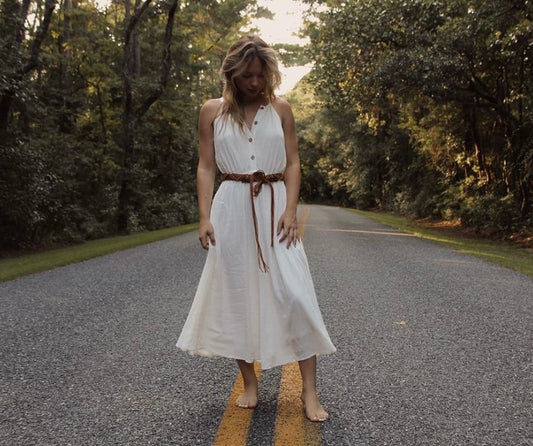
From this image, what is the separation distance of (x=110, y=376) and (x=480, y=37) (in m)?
13.6

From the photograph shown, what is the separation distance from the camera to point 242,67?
273 cm

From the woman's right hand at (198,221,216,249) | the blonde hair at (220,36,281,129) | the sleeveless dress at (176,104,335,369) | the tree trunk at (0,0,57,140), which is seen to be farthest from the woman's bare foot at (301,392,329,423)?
the tree trunk at (0,0,57,140)

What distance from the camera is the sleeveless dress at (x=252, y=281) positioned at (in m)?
2.73

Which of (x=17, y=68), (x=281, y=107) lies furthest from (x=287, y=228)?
(x=17, y=68)

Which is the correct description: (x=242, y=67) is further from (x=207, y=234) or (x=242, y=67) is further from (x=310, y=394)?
(x=310, y=394)

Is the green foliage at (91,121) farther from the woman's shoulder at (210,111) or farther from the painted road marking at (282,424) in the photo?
the painted road marking at (282,424)

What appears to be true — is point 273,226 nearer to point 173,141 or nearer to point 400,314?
point 400,314

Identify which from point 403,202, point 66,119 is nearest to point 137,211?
point 66,119

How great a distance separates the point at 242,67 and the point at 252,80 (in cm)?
9

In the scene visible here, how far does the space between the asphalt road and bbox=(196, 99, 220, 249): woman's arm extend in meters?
1.01

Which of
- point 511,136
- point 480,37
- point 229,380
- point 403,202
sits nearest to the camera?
point 229,380

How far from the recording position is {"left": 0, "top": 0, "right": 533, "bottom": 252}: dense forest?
1333 cm

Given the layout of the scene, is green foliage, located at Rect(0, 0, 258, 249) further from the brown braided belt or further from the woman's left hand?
the woman's left hand

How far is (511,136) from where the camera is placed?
16453 millimetres
